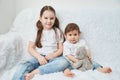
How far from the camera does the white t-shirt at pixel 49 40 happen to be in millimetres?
1658

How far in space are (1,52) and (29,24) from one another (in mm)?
387

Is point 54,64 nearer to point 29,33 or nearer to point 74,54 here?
point 74,54

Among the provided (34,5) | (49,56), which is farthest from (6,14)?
(49,56)

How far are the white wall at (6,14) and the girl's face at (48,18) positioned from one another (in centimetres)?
50

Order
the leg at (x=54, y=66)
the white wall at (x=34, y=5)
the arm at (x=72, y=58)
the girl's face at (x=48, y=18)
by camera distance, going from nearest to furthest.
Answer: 1. the leg at (x=54, y=66)
2. the arm at (x=72, y=58)
3. the girl's face at (x=48, y=18)
4. the white wall at (x=34, y=5)

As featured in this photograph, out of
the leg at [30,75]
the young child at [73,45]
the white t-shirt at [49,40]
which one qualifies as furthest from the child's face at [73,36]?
the leg at [30,75]

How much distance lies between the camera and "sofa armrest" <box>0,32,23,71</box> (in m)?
1.55

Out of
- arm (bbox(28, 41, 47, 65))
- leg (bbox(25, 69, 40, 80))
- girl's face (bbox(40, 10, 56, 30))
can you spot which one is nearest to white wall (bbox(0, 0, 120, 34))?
girl's face (bbox(40, 10, 56, 30))

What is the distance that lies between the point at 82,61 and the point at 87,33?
323 mm

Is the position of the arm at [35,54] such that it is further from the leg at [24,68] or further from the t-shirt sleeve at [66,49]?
the t-shirt sleeve at [66,49]

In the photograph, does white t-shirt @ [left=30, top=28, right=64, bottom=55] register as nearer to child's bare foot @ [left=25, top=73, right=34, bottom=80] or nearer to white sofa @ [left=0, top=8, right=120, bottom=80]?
white sofa @ [left=0, top=8, right=120, bottom=80]

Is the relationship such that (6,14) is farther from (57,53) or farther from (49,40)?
(57,53)

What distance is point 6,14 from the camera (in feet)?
6.57

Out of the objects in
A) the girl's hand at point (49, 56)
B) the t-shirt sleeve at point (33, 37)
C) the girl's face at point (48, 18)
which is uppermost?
the girl's face at point (48, 18)
